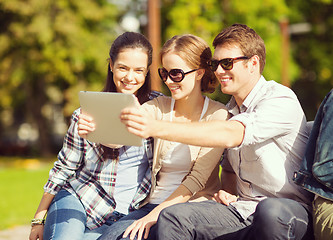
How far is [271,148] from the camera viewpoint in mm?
2846

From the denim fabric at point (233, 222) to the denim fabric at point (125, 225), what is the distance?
0.32m

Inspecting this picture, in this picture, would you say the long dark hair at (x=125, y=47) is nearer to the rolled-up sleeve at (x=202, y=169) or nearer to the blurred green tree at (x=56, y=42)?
the rolled-up sleeve at (x=202, y=169)

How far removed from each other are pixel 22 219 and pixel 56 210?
192 inches

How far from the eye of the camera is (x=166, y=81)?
324 centimetres

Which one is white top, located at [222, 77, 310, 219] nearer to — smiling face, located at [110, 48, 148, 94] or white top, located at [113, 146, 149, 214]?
white top, located at [113, 146, 149, 214]

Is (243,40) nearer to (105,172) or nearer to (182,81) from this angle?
(182,81)

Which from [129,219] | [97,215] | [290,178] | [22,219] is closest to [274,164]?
[290,178]

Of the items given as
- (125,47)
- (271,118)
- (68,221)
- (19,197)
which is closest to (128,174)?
(68,221)

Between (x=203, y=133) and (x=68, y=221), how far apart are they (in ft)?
4.19

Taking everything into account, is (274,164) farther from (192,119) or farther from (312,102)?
(312,102)

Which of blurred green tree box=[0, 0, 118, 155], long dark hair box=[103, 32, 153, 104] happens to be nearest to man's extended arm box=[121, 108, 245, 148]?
long dark hair box=[103, 32, 153, 104]

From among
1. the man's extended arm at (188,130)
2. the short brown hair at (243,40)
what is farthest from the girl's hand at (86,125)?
the short brown hair at (243,40)

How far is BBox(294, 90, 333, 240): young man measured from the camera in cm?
254

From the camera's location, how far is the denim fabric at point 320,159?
2.54 metres
